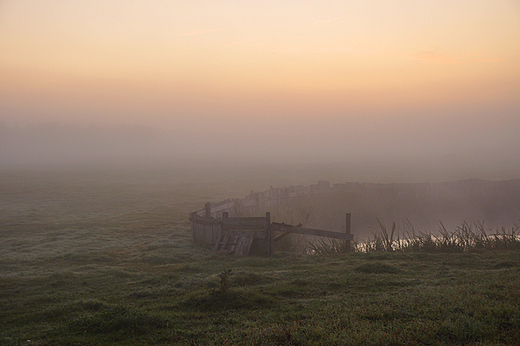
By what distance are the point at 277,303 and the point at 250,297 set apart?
728 millimetres

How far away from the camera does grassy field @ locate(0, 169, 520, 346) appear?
7137 millimetres

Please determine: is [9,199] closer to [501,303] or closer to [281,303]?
[281,303]

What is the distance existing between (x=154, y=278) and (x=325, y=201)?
1969 centimetres

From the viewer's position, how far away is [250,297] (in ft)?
31.5

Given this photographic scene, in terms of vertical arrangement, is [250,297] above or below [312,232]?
below

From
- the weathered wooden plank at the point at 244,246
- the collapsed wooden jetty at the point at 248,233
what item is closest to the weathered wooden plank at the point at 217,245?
the collapsed wooden jetty at the point at 248,233

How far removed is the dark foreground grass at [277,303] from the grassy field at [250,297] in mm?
30

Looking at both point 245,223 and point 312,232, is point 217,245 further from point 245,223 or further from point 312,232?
point 312,232

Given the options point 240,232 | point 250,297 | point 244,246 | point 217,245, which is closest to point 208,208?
point 217,245

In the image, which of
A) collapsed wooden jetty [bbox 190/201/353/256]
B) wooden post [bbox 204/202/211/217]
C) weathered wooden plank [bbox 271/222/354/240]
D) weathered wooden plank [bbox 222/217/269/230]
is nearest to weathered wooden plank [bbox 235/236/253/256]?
collapsed wooden jetty [bbox 190/201/353/256]

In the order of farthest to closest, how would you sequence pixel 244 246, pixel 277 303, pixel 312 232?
pixel 244 246 → pixel 312 232 → pixel 277 303

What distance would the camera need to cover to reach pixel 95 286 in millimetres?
11922

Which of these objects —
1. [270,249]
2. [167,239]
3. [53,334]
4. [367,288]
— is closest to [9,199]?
[167,239]

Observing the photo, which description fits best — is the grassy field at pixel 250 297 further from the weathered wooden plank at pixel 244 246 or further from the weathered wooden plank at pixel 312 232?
the weathered wooden plank at pixel 312 232
